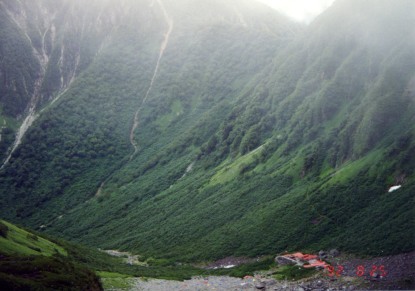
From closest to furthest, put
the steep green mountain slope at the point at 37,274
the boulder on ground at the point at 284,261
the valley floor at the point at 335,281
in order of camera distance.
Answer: the steep green mountain slope at the point at 37,274 < the valley floor at the point at 335,281 < the boulder on ground at the point at 284,261

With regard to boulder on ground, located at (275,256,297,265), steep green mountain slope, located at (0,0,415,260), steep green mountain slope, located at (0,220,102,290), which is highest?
steep green mountain slope, located at (0,0,415,260)

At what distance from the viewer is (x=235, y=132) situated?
7515 inches

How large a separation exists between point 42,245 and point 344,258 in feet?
167

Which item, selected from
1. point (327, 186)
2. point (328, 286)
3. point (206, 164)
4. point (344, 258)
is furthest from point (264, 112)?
point (328, 286)

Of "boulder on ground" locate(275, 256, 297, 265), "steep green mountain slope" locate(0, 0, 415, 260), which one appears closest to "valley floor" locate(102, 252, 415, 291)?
"steep green mountain slope" locate(0, 0, 415, 260)

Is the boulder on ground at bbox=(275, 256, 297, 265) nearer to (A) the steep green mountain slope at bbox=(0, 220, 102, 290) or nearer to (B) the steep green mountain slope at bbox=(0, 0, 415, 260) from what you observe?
(B) the steep green mountain slope at bbox=(0, 0, 415, 260)

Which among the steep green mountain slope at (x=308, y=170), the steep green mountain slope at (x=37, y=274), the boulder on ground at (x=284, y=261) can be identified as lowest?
the steep green mountain slope at (x=37, y=274)

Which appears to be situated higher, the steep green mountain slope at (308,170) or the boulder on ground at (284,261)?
the steep green mountain slope at (308,170)

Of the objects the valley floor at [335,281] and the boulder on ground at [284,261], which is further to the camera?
the boulder on ground at [284,261]

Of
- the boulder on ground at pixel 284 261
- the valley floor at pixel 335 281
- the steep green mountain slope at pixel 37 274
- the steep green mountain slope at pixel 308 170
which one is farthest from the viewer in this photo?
the steep green mountain slope at pixel 308 170

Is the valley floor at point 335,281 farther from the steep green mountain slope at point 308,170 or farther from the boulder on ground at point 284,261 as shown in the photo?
the boulder on ground at point 284,261

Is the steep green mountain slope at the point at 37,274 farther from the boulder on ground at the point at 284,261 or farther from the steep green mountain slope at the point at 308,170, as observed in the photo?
the steep green mountain slope at the point at 308,170

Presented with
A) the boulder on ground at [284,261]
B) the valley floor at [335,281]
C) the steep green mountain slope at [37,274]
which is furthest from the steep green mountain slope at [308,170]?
the steep green mountain slope at [37,274]

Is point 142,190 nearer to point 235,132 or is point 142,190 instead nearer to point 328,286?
point 235,132
